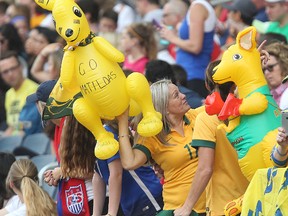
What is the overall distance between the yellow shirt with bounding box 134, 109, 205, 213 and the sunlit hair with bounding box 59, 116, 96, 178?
1.92ft

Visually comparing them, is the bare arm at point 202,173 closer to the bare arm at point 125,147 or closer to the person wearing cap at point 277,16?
the bare arm at point 125,147

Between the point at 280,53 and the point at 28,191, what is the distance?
7.06 feet

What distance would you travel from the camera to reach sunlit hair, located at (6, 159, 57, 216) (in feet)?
24.4

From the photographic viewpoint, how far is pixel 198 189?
245 inches

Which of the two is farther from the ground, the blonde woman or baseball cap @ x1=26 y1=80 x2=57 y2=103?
baseball cap @ x1=26 y1=80 x2=57 y2=103

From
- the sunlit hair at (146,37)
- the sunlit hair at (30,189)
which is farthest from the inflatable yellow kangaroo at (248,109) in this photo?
the sunlit hair at (146,37)

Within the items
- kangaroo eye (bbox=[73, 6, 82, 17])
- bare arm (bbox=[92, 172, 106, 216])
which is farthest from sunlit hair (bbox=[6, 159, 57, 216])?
kangaroo eye (bbox=[73, 6, 82, 17])

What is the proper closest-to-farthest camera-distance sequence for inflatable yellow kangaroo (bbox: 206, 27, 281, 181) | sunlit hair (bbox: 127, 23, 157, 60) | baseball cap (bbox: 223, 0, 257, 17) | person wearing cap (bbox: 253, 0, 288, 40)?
inflatable yellow kangaroo (bbox: 206, 27, 281, 181)
person wearing cap (bbox: 253, 0, 288, 40)
sunlit hair (bbox: 127, 23, 157, 60)
baseball cap (bbox: 223, 0, 257, 17)

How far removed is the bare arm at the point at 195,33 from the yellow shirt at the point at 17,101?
2.32 m

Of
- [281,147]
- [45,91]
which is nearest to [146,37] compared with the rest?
[45,91]

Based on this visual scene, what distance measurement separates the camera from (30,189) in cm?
750

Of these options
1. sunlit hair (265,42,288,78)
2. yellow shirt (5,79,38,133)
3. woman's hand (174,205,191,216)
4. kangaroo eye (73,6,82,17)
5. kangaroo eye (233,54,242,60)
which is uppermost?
kangaroo eye (73,6,82,17)

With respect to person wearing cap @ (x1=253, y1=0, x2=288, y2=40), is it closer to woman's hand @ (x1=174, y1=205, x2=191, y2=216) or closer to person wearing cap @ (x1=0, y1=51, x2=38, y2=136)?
person wearing cap @ (x1=0, y1=51, x2=38, y2=136)

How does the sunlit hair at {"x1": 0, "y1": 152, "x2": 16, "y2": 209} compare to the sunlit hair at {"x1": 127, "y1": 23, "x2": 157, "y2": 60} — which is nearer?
the sunlit hair at {"x1": 0, "y1": 152, "x2": 16, "y2": 209}
